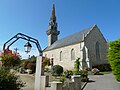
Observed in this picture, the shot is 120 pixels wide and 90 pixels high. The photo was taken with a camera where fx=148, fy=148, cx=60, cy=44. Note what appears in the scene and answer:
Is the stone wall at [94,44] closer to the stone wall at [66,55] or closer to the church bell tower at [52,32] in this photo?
the stone wall at [66,55]

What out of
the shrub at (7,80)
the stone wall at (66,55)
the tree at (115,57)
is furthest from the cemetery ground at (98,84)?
the stone wall at (66,55)

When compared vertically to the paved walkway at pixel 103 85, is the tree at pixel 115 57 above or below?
above

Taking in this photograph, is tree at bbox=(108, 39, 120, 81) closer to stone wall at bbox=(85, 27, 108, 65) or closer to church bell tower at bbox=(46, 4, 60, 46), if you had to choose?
stone wall at bbox=(85, 27, 108, 65)

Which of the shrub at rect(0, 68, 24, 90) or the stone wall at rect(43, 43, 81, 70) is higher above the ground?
the stone wall at rect(43, 43, 81, 70)

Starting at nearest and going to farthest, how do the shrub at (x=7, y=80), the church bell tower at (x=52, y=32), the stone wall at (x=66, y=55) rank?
the shrub at (x=7, y=80)
the stone wall at (x=66, y=55)
the church bell tower at (x=52, y=32)

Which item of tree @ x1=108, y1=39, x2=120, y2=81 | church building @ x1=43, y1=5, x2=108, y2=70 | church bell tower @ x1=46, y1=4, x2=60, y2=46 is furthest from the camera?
church bell tower @ x1=46, y1=4, x2=60, y2=46

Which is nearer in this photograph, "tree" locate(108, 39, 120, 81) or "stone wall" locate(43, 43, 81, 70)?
"tree" locate(108, 39, 120, 81)

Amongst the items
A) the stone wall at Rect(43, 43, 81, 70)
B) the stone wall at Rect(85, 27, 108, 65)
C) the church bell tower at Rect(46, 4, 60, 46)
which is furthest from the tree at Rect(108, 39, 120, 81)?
the church bell tower at Rect(46, 4, 60, 46)

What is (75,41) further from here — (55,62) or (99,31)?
(55,62)

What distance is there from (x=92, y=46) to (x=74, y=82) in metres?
22.0

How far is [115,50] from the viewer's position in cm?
1411

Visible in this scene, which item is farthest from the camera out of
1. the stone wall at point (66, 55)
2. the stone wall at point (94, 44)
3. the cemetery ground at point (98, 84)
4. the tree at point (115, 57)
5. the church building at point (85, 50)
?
the stone wall at point (66, 55)

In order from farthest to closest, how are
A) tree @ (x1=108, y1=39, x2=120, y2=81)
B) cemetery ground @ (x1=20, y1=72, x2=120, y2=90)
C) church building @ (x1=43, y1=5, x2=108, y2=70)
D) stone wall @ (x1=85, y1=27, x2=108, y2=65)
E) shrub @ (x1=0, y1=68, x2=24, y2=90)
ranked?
1. stone wall @ (x1=85, y1=27, x2=108, y2=65)
2. church building @ (x1=43, y1=5, x2=108, y2=70)
3. tree @ (x1=108, y1=39, x2=120, y2=81)
4. cemetery ground @ (x1=20, y1=72, x2=120, y2=90)
5. shrub @ (x1=0, y1=68, x2=24, y2=90)

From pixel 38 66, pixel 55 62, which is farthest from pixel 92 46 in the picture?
pixel 38 66
